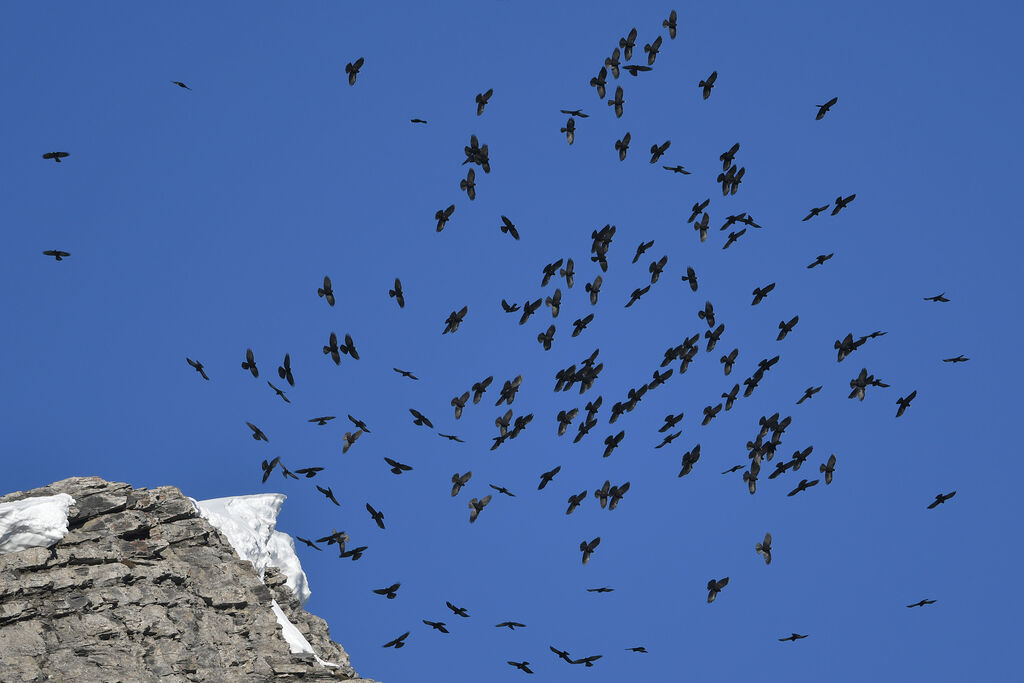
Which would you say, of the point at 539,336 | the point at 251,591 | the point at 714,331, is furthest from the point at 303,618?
the point at 714,331

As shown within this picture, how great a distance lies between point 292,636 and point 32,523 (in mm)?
11435

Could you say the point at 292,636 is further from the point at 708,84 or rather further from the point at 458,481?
the point at 708,84

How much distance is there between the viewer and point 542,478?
161ft

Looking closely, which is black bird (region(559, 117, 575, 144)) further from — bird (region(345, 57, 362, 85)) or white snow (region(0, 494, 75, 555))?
white snow (region(0, 494, 75, 555))

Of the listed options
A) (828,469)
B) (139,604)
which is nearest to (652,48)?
(828,469)

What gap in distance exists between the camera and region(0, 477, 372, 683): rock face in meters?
44.3

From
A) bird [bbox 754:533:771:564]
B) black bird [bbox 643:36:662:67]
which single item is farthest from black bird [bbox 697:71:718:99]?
bird [bbox 754:533:771:564]

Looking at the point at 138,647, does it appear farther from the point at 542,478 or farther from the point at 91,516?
the point at 542,478

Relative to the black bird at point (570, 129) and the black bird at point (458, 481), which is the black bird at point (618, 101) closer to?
the black bird at point (570, 129)

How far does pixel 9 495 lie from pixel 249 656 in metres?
12.7

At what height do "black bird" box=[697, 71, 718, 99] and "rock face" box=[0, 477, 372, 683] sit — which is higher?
"black bird" box=[697, 71, 718, 99]

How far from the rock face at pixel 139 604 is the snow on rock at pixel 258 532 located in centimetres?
236

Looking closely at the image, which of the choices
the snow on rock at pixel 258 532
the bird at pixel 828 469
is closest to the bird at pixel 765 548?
the bird at pixel 828 469

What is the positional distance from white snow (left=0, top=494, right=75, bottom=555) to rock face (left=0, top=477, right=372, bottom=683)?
418mm
